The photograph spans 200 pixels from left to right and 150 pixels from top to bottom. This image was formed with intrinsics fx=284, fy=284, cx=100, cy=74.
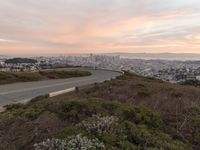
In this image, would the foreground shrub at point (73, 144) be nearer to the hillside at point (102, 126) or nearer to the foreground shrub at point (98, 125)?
the hillside at point (102, 126)

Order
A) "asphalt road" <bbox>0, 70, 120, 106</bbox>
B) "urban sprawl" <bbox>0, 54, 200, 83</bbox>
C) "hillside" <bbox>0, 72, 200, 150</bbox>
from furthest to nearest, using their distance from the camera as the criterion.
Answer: "urban sprawl" <bbox>0, 54, 200, 83</bbox>
"asphalt road" <bbox>0, 70, 120, 106</bbox>
"hillside" <bbox>0, 72, 200, 150</bbox>

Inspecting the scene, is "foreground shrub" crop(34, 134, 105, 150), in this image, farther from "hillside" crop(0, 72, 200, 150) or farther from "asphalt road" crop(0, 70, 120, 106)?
"asphalt road" crop(0, 70, 120, 106)

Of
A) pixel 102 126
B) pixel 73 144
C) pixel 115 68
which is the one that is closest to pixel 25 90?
pixel 102 126

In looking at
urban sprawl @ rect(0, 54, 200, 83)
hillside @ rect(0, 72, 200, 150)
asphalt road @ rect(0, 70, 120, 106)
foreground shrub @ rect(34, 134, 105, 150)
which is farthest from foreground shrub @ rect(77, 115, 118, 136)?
urban sprawl @ rect(0, 54, 200, 83)

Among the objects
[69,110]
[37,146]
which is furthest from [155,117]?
[37,146]

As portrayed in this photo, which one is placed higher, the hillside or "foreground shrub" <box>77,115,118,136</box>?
"foreground shrub" <box>77,115,118,136</box>

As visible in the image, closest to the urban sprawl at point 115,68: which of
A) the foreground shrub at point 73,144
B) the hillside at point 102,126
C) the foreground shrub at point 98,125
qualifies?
the hillside at point 102,126

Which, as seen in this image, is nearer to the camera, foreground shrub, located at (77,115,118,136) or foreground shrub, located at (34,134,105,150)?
foreground shrub, located at (34,134,105,150)

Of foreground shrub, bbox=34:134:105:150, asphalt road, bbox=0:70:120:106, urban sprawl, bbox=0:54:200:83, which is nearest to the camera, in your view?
foreground shrub, bbox=34:134:105:150

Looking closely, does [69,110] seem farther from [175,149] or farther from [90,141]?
[175,149]

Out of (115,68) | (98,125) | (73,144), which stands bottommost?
(115,68)

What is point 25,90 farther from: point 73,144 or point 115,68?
point 115,68
